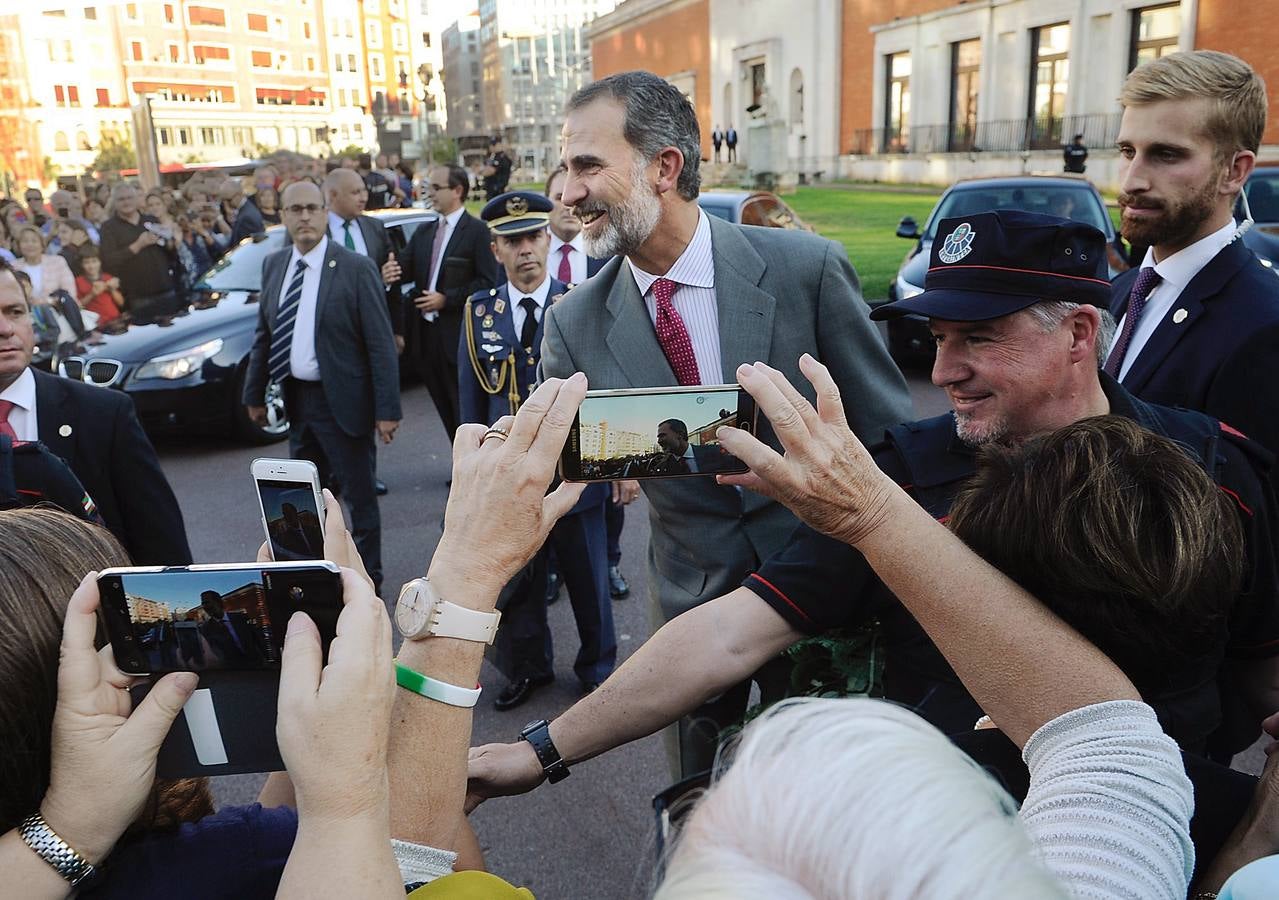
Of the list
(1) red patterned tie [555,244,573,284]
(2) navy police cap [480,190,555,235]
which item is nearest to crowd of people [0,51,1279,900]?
(2) navy police cap [480,190,555,235]

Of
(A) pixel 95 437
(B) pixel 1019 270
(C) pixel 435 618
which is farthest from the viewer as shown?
(A) pixel 95 437

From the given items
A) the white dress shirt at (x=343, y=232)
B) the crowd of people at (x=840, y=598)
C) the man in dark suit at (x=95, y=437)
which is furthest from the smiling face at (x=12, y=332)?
the white dress shirt at (x=343, y=232)

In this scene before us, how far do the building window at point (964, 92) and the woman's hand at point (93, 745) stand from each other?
36447 millimetres

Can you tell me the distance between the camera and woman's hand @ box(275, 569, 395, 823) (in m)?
1.02

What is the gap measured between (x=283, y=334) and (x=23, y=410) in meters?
2.19

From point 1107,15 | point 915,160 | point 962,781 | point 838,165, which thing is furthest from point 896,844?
point 838,165

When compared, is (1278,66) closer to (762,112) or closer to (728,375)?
(762,112)

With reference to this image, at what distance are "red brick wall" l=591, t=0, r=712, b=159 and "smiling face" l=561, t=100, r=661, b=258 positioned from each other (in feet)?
147

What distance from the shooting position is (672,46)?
5162 cm

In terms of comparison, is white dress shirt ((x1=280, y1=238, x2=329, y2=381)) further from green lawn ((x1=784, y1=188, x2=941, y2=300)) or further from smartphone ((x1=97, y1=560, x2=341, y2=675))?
green lawn ((x1=784, y1=188, x2=941, y2=300))

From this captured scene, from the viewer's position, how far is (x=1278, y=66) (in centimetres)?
2412

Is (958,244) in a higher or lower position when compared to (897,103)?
lower

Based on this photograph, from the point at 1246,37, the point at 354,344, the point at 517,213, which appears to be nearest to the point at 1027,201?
the point at 517,213

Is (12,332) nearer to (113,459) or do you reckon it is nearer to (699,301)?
(113,459)
